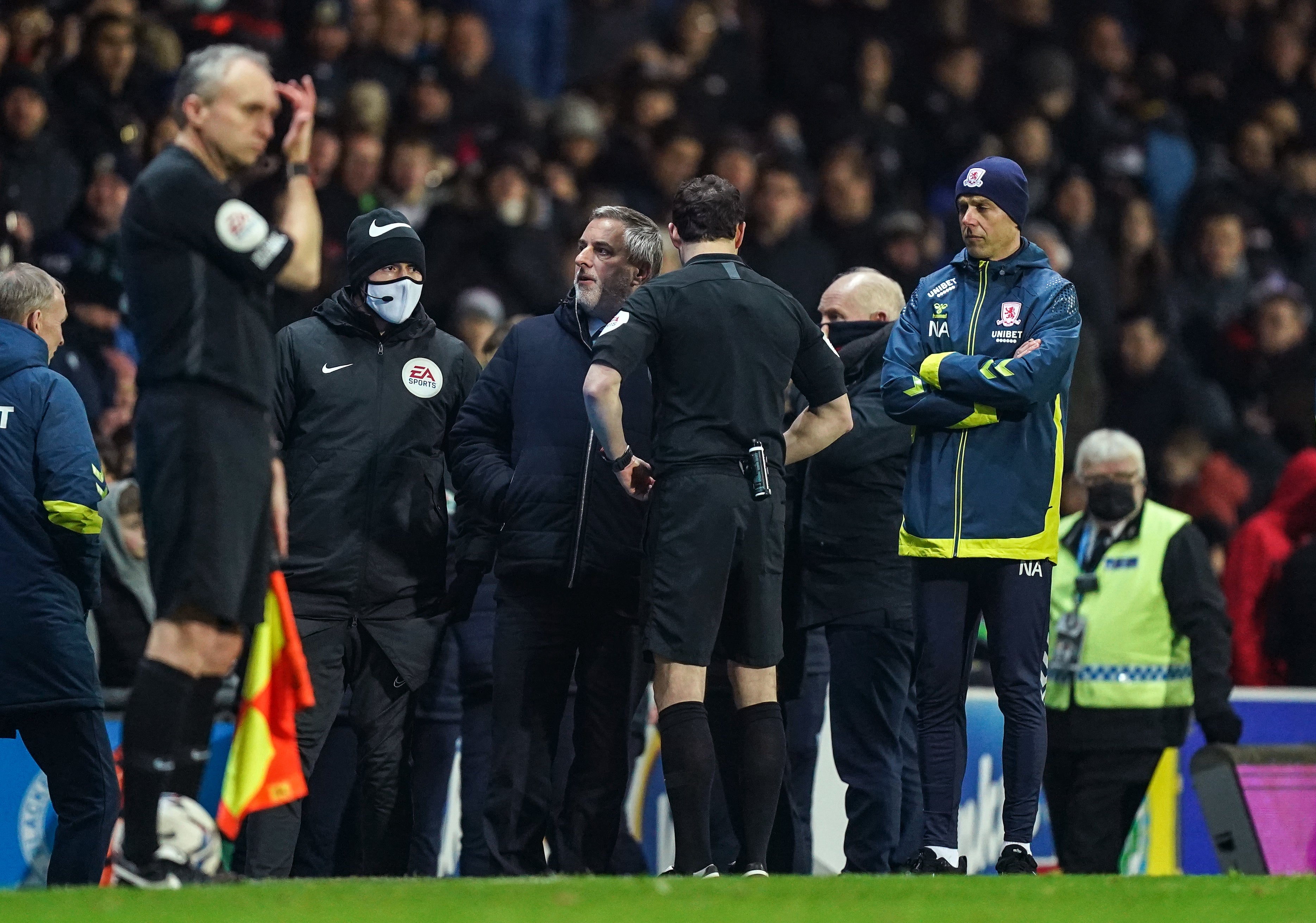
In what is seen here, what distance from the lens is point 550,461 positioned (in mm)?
7121

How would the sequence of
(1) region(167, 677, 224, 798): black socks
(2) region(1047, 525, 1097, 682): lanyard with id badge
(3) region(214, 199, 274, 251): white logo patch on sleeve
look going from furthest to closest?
(2) region(1047, 525, 1097, 682): lanyard with id badge
(1) region(167, 677, 224, 798): black socks
(3) region(214, 199, 274, 251): white logo patch on sleeve

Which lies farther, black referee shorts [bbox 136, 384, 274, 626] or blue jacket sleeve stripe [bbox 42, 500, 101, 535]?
blue jacket sleeve stripe [bbox 42, 500, 101, 535]

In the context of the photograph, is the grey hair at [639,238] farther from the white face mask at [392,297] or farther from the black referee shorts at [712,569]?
the black referee shorts at [712,569]

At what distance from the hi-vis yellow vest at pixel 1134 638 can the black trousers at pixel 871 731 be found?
4.46 feet

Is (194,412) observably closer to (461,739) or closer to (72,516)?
(72,516)

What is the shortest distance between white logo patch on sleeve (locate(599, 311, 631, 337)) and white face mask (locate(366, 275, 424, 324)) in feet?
3.20

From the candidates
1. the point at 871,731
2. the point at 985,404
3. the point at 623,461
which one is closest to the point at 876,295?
the point at 985,404

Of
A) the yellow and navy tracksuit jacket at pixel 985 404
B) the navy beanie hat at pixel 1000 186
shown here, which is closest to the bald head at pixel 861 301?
the yellow and navy tracksuit jacket at pixel 985 404

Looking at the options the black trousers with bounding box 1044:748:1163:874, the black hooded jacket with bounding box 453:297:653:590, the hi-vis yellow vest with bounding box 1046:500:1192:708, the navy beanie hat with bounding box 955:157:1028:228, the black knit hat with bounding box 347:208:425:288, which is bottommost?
the black trousers with bounding box 1044:748:1163:874

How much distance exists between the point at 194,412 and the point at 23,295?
1884mm

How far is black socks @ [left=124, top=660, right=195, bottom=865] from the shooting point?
5.41 meters

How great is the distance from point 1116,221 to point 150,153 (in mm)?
6745

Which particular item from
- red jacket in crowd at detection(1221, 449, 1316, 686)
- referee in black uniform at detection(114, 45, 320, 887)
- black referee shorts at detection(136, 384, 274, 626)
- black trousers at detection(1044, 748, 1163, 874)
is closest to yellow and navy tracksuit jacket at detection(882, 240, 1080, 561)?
black trousers at detection(1044, 748, 1163, 874)

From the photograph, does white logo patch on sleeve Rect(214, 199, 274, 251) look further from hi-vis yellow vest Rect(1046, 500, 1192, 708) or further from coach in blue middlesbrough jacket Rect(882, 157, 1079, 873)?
hi-vis yellow vest Rect(1046, 500, 1192, 708)
